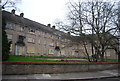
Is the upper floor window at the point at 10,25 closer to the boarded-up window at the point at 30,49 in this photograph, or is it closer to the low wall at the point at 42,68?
the boarded-up window at the point at 30,49

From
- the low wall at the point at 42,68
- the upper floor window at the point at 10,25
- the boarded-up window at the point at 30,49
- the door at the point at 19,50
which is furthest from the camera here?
the boarded-up window at the point at 30,49

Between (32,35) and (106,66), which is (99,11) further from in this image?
(32,35)

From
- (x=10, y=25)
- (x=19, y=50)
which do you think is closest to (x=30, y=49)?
(x=19, y=50)

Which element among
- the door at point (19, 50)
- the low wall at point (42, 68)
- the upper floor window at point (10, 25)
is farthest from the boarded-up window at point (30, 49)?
the low wall at point (42, 68)

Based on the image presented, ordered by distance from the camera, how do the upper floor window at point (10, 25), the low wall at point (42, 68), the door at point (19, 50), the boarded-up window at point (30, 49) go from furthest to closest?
the boarded-up window at point (30, 49), the door at point (19, 50), the upper floor window at point (10, 25), the low wall at point (42, 68)

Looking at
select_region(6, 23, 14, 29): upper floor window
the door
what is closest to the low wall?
the door

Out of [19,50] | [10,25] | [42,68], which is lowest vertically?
[42,68]

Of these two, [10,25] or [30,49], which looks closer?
[10,25]

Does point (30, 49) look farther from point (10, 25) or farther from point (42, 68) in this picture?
point (42, 68)

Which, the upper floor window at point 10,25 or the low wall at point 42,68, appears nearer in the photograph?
the low wall at point 42,68

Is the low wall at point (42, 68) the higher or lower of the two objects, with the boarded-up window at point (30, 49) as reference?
lower

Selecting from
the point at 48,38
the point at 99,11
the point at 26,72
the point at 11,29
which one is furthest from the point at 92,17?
the point at 48,38

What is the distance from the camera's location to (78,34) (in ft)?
55.5

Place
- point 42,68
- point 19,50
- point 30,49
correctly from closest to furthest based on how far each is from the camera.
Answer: point 42,68 < point 19,50 < point 30,49
